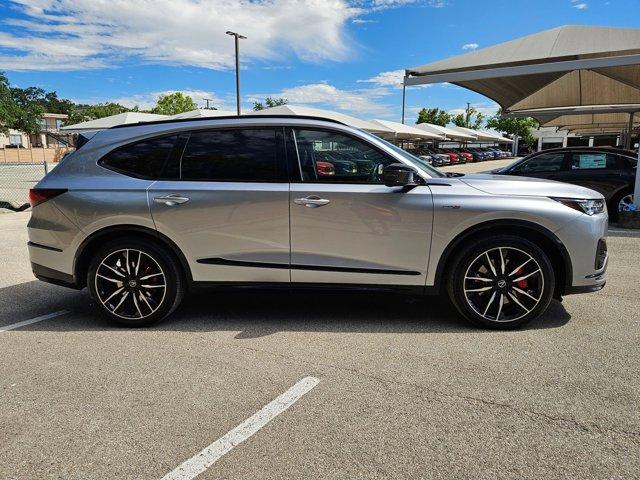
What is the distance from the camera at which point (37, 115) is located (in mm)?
79188

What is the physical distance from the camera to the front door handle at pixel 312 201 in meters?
3.86

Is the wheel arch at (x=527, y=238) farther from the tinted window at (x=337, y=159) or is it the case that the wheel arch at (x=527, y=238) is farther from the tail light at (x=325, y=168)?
the tail light at (x=325, y=168)

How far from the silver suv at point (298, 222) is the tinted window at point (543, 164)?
6.77 m

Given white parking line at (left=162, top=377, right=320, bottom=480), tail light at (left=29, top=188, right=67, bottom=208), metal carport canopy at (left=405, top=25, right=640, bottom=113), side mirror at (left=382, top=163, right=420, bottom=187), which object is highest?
metal carport canopy at (left=405, top=25, right=640, bottom=113)

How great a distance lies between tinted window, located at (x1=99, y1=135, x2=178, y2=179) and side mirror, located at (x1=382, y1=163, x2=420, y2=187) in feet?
6.07

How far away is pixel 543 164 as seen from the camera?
10.3 meters

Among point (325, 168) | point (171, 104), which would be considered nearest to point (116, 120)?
point (325, 168)

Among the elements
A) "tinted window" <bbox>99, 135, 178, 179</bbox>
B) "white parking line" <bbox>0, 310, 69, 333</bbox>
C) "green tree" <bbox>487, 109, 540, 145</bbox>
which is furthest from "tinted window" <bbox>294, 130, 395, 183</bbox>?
"green tree" <bbox>487, 109, 540, 145</bbox>

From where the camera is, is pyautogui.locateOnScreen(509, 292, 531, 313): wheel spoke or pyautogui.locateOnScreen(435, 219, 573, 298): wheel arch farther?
pyautogui.locateOnScreen(509, 292, 531, 313): wheel spoke

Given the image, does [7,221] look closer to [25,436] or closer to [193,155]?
[193,155]

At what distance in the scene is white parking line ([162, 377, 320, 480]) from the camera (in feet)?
7.50

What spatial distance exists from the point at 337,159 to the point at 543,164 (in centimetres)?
787

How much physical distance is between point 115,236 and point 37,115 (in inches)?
3535

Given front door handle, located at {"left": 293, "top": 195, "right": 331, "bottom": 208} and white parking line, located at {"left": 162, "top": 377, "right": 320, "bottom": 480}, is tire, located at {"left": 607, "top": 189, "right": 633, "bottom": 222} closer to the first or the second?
front door handle, located at {"left": 293, "top": 195, "right": 331, "bottom": 208}
